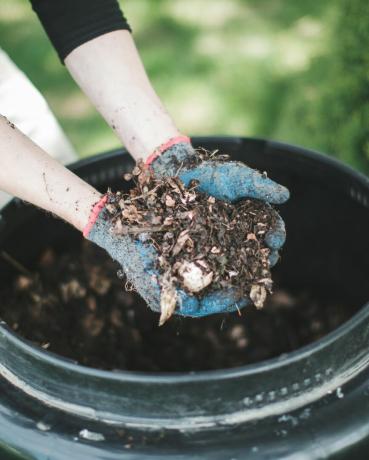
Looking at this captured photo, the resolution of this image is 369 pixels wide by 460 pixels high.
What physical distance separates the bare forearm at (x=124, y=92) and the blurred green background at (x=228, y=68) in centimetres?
101

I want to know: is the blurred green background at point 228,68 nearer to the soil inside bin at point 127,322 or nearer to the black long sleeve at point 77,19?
the soil inside bin at point 127,322

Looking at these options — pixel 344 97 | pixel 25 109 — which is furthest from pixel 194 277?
pixel 344 97

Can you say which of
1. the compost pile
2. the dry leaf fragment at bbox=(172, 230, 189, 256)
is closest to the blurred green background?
the compost pile

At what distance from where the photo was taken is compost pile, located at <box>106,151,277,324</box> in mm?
1076

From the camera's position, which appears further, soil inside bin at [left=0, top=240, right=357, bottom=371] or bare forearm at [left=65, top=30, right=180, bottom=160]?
soil inside bin at [left=0, top=240, right=357, bottom=371]

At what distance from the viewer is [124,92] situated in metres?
1.32

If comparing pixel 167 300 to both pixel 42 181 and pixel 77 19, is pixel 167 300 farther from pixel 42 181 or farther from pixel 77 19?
pixel 77 19

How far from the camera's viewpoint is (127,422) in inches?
39.7

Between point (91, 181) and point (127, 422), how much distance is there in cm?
66

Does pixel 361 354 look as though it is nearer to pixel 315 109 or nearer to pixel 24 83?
pixel 24 83

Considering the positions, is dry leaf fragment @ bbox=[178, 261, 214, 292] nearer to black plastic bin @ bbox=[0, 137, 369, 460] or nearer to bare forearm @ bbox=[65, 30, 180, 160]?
black plastic bin @ bbox=[0, 137, 369, 460]

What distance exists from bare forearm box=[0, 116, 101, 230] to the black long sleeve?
0.32m

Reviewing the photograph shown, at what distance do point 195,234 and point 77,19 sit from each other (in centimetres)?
59

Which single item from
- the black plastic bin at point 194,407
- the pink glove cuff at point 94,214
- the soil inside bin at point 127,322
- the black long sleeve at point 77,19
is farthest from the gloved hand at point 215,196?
the soil inside bin at point 127,322
